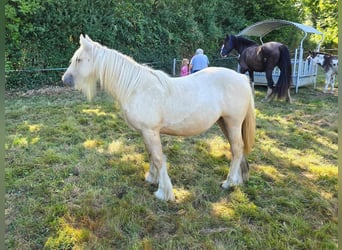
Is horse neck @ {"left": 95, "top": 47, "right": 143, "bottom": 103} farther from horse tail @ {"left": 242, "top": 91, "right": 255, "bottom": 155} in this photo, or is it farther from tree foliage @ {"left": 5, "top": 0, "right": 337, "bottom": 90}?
tree foliage @ {"left": 5, "top": 0, "right": 337, "bottom": 90}

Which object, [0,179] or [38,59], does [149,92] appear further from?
[38,59]

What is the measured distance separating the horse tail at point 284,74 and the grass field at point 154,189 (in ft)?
7.07

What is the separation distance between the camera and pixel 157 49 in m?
10.0

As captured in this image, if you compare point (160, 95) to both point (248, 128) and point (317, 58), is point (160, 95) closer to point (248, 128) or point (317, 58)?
point (248, 128)

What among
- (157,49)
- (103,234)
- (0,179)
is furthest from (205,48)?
(0,179)

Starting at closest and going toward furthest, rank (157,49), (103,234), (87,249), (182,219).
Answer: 1. (87,249)
2. (103,234)
3. (182,219)
4. (157,49)

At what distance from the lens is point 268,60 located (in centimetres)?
734

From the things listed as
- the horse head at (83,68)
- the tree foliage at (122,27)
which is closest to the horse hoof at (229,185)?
the horse head at (83,68)

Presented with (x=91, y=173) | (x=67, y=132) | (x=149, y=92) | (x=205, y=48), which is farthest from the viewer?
(x=205, y=48)

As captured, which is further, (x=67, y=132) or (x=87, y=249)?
(x=67, y=132)

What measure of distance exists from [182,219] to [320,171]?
6.17 feet

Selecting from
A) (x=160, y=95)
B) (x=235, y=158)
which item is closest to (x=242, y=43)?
(x=235, y=158)

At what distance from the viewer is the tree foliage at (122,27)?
7.45 metres

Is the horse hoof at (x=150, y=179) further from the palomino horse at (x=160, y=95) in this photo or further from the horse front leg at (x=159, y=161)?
the horse front leg at (x=159, y=161)
